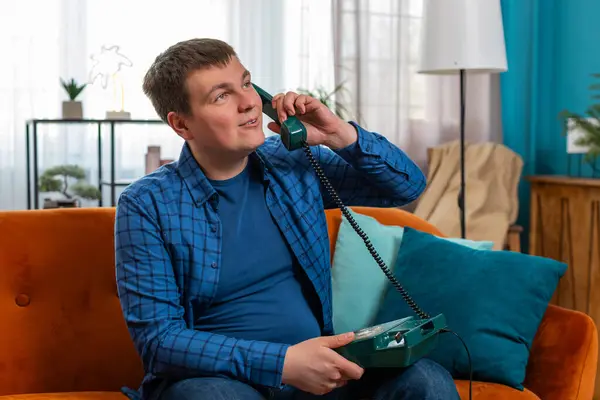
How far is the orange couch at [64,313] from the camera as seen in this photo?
6.23ft

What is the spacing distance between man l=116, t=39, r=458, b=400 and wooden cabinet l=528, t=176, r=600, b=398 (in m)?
1.85

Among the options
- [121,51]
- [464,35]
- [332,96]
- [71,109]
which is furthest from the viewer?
[332,96]

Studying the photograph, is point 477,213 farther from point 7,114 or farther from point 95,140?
point 7,114

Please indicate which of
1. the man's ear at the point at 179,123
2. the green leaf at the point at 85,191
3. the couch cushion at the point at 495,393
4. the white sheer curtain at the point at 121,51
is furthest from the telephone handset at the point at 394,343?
the white sheer curtain at the point at 121,51

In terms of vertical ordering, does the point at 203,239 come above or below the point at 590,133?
below

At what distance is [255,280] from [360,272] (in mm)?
508

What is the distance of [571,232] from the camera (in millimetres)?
3539

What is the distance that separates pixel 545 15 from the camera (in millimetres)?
4367

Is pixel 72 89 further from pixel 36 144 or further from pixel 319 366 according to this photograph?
pixel 319 366

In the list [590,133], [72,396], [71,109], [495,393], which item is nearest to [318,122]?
[495,393]

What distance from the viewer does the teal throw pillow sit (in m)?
1.83

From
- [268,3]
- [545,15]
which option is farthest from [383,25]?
[545,15]

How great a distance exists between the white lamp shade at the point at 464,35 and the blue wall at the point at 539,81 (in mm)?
1039

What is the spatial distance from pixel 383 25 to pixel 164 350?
314 cm
